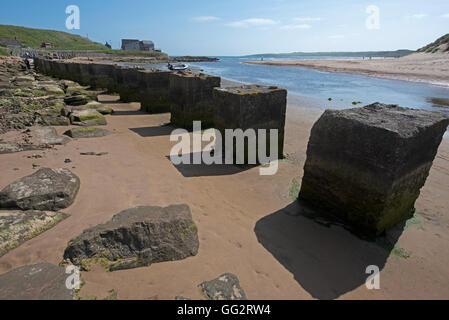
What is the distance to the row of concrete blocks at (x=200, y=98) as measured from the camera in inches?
257

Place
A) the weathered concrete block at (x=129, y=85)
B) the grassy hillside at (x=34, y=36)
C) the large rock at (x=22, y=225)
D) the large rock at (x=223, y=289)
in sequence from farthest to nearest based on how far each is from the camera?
the grassy hillside at (x=34, y=36)
the weathered concrete block at (x=129, y=85)
the large rock at (x=22, y=225)
the large rock at (x=223, y=289)

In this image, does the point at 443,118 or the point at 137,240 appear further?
the point at 443,118

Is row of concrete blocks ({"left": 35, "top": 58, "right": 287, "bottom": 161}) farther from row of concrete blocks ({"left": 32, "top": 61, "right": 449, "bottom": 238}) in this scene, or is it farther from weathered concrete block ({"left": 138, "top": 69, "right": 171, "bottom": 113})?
row of concrete blocks ({"left": 32, "top": 61, "right": 449, "bottom": 238})

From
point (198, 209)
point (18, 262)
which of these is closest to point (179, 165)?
point (198, 209)

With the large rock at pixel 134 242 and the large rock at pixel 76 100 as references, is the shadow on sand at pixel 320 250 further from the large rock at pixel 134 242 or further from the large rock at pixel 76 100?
the large rock at pixel 76 100

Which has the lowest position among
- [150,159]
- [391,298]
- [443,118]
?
[391,298]

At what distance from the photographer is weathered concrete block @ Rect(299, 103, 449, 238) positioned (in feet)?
11.8

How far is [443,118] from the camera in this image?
4008 mm

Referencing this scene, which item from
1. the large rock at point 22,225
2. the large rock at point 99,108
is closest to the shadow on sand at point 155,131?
the large rock at point 99,108

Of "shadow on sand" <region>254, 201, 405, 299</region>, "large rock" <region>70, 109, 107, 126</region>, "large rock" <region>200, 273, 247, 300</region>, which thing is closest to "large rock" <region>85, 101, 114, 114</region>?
"large rock" <region>70, 109, 107, 126</region>

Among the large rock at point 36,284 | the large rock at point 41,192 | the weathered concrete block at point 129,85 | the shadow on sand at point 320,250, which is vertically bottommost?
the shadow on sand at point 320,250
